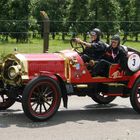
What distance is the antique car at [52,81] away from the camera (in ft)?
28.0

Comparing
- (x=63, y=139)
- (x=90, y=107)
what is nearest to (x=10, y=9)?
(x=90, y=107)

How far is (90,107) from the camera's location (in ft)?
33.2

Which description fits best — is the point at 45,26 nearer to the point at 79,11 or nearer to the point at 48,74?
the point at 48,74

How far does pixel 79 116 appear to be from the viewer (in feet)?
30.1

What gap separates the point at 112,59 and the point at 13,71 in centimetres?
196

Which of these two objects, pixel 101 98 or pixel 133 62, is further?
pixel 101 98

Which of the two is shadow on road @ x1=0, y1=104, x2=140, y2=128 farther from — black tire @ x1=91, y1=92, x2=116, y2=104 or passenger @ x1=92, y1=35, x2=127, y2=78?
passenger @ x1=92, y1=35, x2=127, y2=78

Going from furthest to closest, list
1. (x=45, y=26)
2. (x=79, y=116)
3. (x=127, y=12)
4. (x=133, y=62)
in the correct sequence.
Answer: (x=127, y=12), (x=45, y=26), (x=133, y=62), (x=79, y=116)

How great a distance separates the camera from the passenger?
9.40 meters

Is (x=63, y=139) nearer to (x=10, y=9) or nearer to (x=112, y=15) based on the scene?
(x=10, y=9)

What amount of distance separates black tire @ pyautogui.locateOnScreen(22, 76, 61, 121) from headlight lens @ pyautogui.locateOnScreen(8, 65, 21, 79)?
38 centimetres

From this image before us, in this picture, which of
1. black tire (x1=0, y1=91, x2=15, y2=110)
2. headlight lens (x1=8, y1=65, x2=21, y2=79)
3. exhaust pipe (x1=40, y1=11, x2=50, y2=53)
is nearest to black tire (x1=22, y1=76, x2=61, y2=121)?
headlight lens (x1=8, y1=65, x2=21, y2=79)

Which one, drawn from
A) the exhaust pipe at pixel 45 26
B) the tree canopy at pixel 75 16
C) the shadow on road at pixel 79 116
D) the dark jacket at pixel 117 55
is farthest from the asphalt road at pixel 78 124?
the tree canopy at pixel 75 16

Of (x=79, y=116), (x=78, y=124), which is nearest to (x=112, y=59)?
(x=79, y=116)
